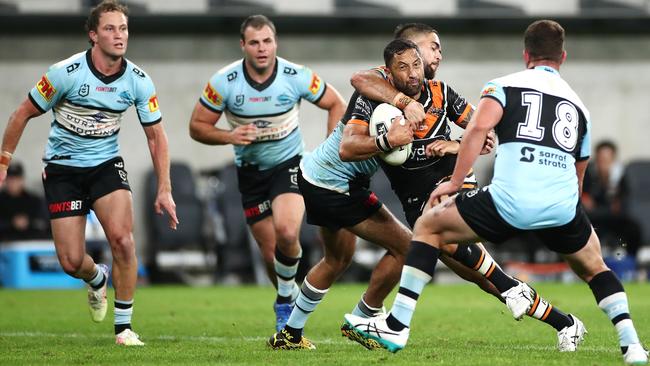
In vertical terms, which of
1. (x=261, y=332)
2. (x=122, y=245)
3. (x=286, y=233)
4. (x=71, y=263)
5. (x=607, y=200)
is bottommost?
(x=607, y=200)

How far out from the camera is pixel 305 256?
17.6 metres

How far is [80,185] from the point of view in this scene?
955 cm

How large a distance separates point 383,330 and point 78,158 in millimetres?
3534

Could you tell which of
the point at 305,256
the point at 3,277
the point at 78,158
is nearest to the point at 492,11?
the point at 305,256

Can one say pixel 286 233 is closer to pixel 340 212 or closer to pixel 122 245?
pixel 122 245

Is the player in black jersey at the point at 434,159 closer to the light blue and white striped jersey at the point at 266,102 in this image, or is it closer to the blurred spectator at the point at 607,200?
the light blue and white striped jersey at the point at 266,102

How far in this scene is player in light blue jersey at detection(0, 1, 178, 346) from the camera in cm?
929

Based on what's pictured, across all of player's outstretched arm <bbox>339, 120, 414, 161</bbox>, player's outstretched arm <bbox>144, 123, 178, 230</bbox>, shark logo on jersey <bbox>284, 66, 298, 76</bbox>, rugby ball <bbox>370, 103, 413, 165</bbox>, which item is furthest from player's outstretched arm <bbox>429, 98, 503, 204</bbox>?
shark logo on jersey <bbox>284, 66, 298, 76</bbox>

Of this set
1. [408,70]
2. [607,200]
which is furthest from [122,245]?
[607,200]

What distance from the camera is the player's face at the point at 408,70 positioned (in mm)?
8094

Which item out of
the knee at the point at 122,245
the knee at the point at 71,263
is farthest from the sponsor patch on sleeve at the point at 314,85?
the knee at the point at 71,263

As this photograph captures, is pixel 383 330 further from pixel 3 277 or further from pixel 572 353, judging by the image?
pixel 3 277

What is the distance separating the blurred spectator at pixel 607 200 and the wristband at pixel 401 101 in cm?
1028

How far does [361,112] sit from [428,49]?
1.01m
